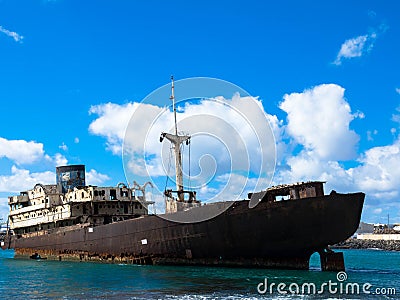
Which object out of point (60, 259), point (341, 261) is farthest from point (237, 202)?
point (60, 259)

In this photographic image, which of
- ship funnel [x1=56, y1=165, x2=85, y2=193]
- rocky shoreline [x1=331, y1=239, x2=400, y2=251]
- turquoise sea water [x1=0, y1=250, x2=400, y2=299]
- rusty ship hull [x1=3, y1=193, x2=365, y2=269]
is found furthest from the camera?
rocky shoreline [x1=331, y1=239, x2=400, y2=251]

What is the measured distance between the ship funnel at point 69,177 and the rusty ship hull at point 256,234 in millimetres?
15431

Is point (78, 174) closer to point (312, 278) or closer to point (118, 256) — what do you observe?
point (118, 256)

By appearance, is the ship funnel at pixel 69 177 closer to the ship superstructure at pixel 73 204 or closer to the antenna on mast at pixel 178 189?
the ship superstructure at pixel 73 204

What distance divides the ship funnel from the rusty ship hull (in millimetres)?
15431

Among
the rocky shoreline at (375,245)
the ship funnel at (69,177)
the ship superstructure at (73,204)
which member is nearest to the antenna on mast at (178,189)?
the ship superstructure at (73,204)

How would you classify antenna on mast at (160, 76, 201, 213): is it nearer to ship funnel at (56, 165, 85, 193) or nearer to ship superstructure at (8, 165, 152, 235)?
ship superstructure at (8, 165, 152, 235)

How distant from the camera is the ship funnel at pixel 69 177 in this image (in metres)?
44.5

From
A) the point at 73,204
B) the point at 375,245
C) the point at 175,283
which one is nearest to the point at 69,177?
the point at 73,204

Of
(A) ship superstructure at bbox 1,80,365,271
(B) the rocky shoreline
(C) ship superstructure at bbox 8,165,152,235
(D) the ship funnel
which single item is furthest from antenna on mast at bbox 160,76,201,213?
(B) the rocky shoreline

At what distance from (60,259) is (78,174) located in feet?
27.4

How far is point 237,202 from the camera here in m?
25.8

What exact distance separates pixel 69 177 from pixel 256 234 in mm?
23882

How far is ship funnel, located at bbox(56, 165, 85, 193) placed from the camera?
44500 mm
